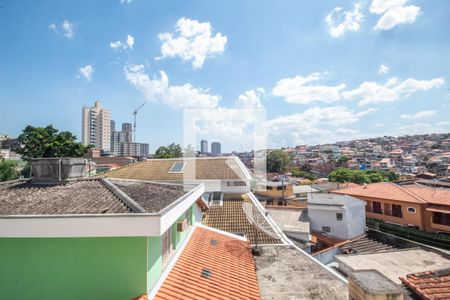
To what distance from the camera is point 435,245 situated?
20219 mm

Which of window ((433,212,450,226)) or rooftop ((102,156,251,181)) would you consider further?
window ((433,212,450,226))

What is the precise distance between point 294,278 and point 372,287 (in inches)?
137

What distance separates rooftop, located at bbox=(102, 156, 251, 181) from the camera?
20438mm

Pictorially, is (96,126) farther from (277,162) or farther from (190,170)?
(190,170)

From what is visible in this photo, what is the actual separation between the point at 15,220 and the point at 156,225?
8.19ft

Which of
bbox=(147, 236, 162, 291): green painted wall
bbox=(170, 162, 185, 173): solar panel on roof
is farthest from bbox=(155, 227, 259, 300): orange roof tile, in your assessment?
bbox=(170, 162, 185, 173): solar panel on roof

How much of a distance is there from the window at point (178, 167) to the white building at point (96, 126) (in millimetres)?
112435

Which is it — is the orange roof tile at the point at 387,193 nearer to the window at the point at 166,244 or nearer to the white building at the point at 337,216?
the white building at the point at 337,216

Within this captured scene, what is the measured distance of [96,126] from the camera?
416ft

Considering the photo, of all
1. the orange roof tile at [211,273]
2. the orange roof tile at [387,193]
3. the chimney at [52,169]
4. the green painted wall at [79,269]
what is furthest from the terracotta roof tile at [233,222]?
the orange roof tile at [387,193]

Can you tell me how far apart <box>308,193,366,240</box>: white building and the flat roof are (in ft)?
15.0

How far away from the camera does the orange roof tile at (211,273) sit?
5.41 m

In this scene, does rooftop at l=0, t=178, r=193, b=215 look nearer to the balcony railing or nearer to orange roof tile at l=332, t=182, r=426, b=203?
orange roof tile at l=332, t=182, r=426, b=203

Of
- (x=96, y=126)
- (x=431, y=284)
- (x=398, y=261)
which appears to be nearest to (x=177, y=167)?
(x=398, y=261)
